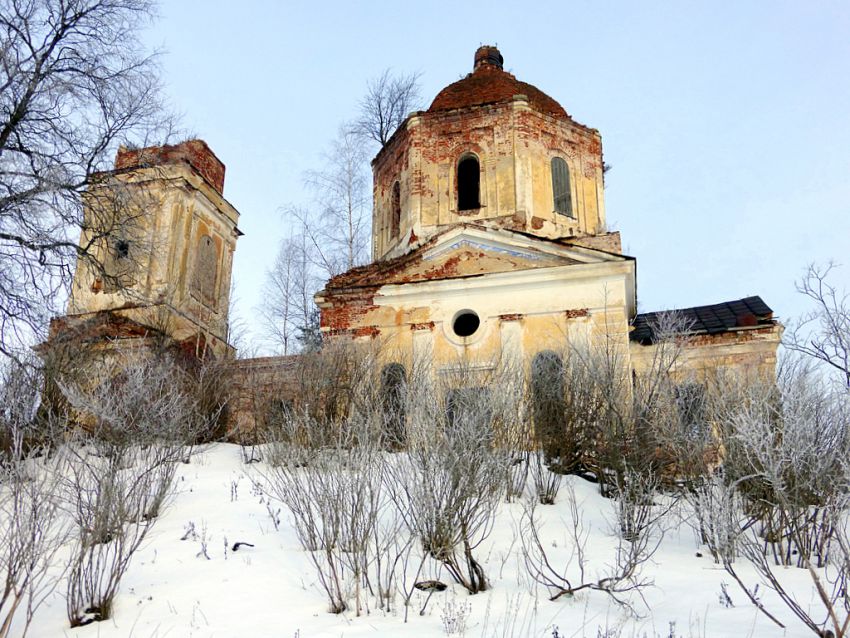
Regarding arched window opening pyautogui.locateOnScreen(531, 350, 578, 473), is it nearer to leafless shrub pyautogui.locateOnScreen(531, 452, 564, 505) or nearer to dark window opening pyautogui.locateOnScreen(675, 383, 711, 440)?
leafless shrub pyautogui.locateOnScreen(531, 452, 564, 505)

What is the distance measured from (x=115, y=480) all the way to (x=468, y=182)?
13.8 meters

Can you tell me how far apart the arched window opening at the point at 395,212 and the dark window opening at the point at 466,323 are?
458 cm

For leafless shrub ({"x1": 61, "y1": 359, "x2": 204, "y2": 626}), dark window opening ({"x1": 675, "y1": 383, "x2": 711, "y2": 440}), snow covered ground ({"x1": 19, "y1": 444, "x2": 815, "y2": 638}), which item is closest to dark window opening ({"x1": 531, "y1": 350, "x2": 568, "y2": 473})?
dark window opening ({"x1": 675, "y1": 383, "x2": 711, "y2": 440})

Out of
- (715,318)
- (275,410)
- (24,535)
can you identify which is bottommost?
(24,535)

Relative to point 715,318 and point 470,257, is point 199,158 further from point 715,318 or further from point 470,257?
point 715,318

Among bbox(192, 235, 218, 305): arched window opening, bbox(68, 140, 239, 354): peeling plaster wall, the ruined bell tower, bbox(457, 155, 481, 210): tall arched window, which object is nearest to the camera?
bbox(457, 155, 481, 210): tall arched window

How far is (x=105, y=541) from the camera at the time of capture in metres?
7.08

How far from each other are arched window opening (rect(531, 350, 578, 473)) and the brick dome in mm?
9969

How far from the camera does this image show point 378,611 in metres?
6.52

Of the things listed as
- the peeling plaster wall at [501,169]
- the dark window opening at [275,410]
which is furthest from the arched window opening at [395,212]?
the dark window opening at [275,410]

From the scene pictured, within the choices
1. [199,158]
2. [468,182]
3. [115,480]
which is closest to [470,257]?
[468,182]

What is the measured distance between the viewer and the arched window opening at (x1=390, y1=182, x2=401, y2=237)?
20.5 m

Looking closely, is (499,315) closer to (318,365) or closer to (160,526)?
(318,365)

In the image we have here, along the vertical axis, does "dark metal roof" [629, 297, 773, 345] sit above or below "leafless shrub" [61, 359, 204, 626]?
above
